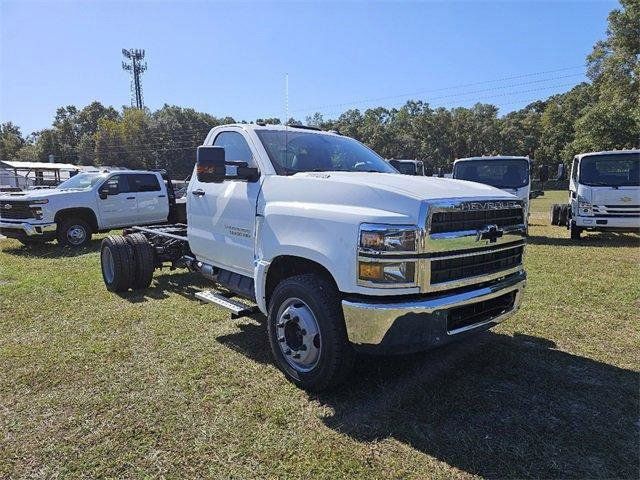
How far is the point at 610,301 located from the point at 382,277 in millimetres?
4401

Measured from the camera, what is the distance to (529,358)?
429 centimetres

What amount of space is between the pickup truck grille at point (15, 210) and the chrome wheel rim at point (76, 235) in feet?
2.91

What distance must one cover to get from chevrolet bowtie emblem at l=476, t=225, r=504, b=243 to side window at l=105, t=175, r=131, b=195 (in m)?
10.8

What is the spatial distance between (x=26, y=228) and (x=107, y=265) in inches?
201

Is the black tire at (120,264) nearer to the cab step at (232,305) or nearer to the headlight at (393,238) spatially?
the cab step at (232,305)

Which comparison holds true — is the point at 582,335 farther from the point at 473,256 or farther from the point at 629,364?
the point at 473,256

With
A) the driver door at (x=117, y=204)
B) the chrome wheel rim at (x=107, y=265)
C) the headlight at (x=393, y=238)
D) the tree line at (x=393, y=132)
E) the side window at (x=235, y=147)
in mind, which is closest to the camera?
the headlight at (x=393, y=238)

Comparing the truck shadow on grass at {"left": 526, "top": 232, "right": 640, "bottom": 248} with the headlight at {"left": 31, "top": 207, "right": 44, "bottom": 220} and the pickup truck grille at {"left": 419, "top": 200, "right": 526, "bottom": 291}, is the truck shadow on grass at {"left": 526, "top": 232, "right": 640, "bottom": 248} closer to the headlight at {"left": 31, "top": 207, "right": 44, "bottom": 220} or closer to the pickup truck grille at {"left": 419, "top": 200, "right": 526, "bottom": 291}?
the pickup truck grille at {"left": 419, "top": 200, "right": 526, "bottom": 291}

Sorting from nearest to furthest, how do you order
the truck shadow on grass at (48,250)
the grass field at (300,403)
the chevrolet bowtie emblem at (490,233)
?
1. the grass field at (300,403)
2. the chevrolet bowtie emblem at (490,233)
3. the truck shadow on grass at (48,250)

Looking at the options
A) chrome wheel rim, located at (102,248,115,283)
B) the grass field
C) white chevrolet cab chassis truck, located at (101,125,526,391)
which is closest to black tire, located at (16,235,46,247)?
chrome wheel rim, located at (102,248,115,283)

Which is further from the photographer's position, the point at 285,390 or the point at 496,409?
the point at 285,390

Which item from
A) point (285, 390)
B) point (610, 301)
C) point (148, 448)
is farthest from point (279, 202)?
point (610, 301)

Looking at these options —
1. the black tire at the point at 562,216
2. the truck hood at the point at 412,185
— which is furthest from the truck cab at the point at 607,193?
the truck hood at the point at 412,185

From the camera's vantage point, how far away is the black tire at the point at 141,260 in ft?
22.3
